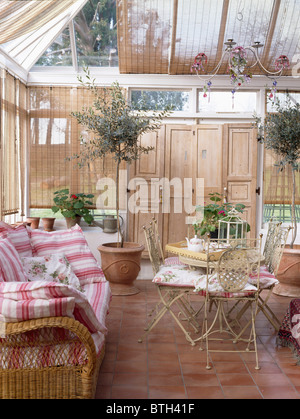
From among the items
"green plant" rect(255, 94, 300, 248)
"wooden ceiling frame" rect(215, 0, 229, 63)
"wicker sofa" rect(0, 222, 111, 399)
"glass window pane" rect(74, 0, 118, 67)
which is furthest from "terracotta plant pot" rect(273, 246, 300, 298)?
"glass window pane" rect(74, 0, 118, 67)

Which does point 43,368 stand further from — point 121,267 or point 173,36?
point 173,36

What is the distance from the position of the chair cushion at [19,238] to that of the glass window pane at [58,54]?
4.15m

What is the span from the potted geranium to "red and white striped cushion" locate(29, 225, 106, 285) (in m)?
2.79

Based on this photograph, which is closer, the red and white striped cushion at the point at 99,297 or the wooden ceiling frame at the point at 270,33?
the red and white striped cushion at the point at 99,297

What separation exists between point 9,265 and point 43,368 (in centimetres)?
86

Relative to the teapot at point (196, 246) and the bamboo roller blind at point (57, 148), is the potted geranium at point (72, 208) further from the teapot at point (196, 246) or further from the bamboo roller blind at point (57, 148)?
the teapot at point (196, 246)

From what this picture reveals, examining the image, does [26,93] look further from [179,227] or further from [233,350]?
[233,350]

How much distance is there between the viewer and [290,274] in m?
5.88

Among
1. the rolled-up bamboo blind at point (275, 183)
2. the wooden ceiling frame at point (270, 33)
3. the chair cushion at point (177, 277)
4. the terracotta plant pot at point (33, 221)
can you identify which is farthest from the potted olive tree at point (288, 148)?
the terracotta plant pot at point (33, 221)

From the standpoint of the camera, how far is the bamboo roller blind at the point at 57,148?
24.5 feet

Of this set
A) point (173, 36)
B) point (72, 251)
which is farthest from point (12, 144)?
point (72, 251)

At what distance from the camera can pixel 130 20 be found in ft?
21.8

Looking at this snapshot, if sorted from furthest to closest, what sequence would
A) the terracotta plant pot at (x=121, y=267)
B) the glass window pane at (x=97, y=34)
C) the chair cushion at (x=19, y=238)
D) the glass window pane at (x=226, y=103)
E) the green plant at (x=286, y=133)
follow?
the glass window pane at (x=226, y=103) → the glass window pane at (x=97, y=34) → the green plant at (x=286, y=133) → the terracotta plant pot at (x=121, y=267) → the chair cushion at (x=19, y=238)

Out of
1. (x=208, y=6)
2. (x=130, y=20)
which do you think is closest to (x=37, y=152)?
(x=130, y=20)
